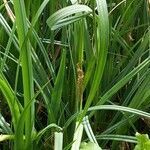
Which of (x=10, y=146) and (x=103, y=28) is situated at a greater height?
(x=103, y=28)

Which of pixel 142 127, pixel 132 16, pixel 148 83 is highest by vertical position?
pixel 132 16

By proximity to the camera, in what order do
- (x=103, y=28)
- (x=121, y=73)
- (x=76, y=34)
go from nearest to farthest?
(x=103, y=28) < (x=76, y=34) < (x=121, y=73)

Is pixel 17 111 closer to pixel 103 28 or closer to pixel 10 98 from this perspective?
pixel 10 98

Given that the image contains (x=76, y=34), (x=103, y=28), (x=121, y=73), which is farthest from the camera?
(x=121, y=73)

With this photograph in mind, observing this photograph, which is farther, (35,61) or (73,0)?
(35,61)

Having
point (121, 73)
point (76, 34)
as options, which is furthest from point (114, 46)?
point (76, 34)

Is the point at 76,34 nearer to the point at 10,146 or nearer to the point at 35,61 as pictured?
the point at 35,61
